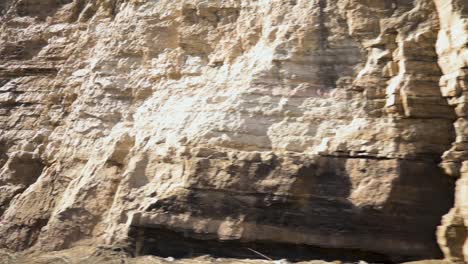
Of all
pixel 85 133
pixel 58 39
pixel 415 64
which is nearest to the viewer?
pixel 415 64

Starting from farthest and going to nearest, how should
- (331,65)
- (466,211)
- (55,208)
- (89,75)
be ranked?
(89,75) → (55,208) → (331,65) → (466,211)

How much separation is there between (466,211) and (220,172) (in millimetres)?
2358

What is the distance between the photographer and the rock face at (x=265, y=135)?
4.19 meters

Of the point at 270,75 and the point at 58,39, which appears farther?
the point at 58,39

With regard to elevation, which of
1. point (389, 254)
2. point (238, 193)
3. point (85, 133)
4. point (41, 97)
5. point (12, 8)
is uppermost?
point (12, 8)

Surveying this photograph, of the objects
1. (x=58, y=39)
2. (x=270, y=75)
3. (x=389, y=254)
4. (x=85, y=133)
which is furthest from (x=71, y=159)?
(x=389, y=254)

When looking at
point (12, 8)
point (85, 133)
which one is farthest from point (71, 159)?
point (12, 8)

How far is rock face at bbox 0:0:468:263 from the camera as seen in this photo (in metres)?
4.19

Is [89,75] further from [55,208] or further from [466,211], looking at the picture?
[466,211]

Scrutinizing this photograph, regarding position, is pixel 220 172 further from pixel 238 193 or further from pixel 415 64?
pixel 415 64

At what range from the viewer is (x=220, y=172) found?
A: 181 inches

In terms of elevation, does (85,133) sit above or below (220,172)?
above

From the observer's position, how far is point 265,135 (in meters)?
4.70

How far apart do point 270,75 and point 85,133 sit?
9.27 ft
